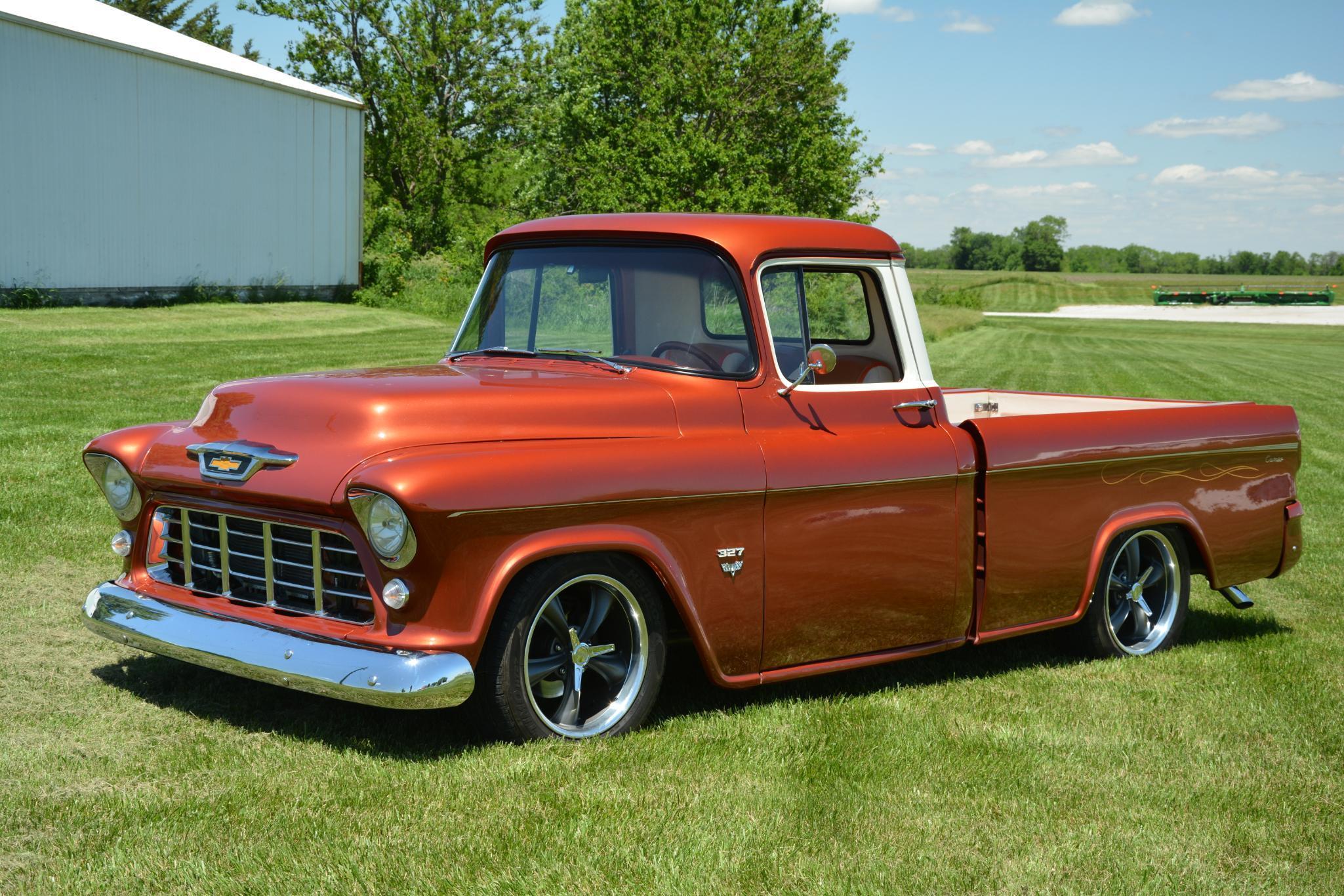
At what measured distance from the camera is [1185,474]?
244 inches

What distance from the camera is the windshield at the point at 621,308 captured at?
503 cm

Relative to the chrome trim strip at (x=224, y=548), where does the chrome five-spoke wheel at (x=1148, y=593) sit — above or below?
below

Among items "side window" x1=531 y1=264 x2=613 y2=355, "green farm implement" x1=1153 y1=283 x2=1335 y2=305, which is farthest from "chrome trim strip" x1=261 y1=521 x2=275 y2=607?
"green farm implement" x1=1153 y1=283 x2=1335 y2=305

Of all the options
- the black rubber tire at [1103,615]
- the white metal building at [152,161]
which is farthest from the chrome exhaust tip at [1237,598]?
the white metal building at [152,161]

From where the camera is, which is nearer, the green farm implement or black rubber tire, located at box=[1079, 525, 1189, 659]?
black rubber tire, located at box=[1079, 525, 1189, 659]

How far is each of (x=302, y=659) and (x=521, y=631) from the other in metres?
0.69

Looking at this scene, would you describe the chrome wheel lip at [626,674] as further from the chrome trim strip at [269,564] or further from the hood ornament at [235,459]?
the hood ornament at [235,459]

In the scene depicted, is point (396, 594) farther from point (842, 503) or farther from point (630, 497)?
point (842, 503)

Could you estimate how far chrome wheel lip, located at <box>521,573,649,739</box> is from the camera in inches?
173

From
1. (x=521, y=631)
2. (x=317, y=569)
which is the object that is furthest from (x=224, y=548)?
(x=521, y=631)

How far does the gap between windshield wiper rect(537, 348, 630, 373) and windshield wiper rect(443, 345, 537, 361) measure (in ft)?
0.16

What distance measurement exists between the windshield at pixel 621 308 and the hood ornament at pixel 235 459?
1.29m

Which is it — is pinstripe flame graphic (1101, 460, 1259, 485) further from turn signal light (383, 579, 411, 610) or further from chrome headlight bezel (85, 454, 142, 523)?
chrome headlight bezel (85, 454, 142, 523)

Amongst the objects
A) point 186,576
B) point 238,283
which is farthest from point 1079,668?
point 238,283
